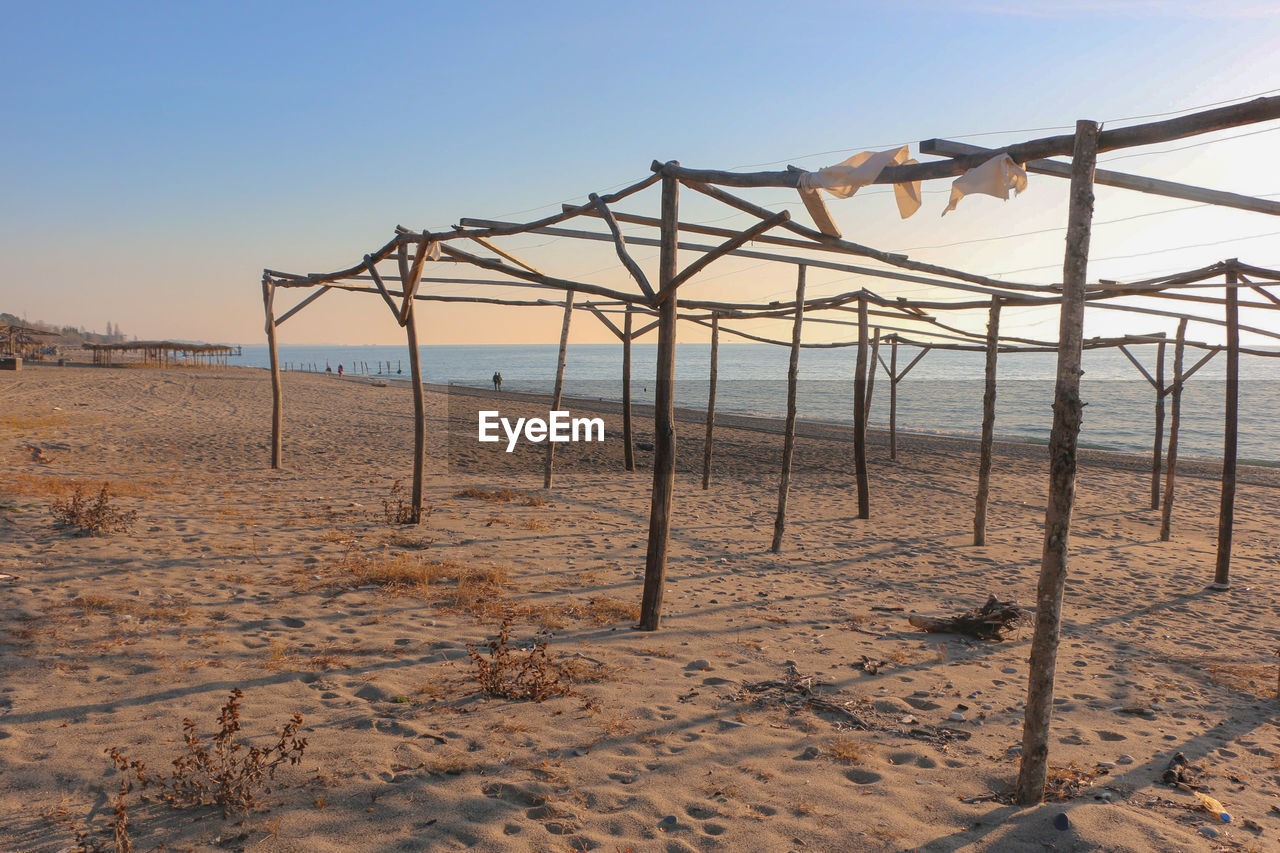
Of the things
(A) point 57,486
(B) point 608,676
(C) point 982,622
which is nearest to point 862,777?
(B) point 608,676

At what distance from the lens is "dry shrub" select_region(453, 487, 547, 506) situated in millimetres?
11019

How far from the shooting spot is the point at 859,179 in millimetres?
4539

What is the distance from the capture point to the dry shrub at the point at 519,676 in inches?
174

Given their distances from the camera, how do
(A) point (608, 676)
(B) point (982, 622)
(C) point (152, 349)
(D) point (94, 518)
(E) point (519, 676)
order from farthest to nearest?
1. (C) point (152, 349)
2. (D) point (94, 518)
3. (B) point (982, 622)
4. (A) point (608, 676)
5. (E) point (519, 676)

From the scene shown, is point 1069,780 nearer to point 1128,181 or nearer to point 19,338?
point 1128,181

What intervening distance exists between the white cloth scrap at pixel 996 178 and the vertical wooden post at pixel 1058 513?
419 mm

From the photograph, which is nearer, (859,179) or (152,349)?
(859,179)

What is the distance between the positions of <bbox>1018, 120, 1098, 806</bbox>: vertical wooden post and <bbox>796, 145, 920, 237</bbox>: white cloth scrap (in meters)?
1.14

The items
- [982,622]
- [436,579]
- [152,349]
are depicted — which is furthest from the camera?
[152,349]

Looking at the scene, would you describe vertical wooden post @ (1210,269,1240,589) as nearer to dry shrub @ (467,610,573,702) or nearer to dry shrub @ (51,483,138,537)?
dry shrub @ (467,610,573,702)

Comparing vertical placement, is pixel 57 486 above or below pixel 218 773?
above

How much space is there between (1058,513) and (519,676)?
3128 millimetres

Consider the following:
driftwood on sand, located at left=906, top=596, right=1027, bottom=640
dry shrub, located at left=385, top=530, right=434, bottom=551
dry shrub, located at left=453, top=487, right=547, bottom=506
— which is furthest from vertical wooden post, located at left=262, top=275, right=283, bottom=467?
driftwood on sand, located at left=906, top=596, right=1027, bottom=640

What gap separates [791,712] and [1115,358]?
440ft
